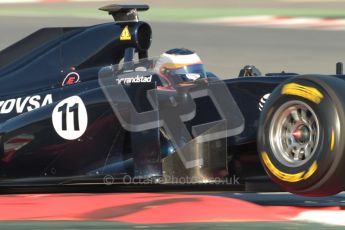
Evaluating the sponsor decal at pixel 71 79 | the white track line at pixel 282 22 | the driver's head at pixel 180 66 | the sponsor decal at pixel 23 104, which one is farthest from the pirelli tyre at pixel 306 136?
the white track line at pixel 282 22

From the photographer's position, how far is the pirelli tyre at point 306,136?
477cm

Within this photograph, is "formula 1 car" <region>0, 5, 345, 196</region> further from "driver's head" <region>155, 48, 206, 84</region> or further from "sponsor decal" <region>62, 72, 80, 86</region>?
"sponsor decal" <region>62, 72, 80, 86</region>

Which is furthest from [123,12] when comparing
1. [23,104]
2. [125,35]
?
[23,104]

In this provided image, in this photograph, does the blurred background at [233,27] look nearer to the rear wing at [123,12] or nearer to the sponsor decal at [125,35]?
the rear wing at [123,12]

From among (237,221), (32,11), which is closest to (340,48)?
(32,11)

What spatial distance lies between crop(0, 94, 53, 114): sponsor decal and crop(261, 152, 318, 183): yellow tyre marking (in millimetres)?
2368

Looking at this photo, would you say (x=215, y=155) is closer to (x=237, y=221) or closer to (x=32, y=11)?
(x=237, y=221)

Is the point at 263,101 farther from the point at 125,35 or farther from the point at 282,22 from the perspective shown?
the point at 282,22

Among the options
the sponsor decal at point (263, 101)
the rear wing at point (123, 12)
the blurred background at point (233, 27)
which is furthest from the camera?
the blurred background at point (233, 27)

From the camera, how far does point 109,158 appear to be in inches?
235

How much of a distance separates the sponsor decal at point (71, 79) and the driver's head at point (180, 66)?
819 millimetres

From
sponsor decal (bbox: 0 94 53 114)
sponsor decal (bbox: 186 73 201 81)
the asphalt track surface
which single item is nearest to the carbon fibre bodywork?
sponsor decal (bbox: 0 94 53 114)

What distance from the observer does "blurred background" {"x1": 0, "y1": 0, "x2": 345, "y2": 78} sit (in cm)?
1469

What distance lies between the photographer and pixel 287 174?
504 centimetres
